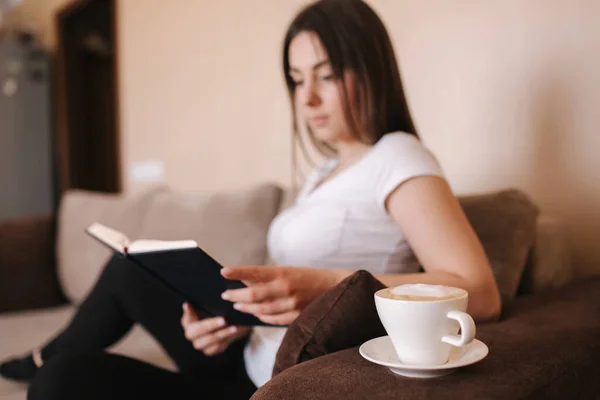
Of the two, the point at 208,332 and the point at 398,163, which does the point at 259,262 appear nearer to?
the point at 208,332

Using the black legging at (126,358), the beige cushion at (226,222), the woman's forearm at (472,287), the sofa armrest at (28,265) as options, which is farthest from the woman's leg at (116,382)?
the sofa armrest at (28,265)

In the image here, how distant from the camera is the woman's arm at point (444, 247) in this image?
0.83 m

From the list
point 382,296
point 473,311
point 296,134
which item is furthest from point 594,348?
point 296,134

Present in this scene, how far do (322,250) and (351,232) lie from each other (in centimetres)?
6

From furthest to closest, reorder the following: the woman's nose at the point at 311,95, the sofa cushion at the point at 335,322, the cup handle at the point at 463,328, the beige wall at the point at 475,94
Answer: the beige wall at the point at 475,94, the woman's nose at the point at 311,95, the sofa cushion at the point at 335,322, the cup handle at the point at 463,328

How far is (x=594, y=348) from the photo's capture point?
74 cm

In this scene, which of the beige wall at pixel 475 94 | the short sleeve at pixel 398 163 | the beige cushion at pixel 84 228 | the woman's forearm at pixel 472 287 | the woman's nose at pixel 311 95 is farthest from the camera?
the beige cushion at pixel 84 228

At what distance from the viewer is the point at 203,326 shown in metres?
1.02

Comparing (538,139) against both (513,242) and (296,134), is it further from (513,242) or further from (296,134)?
(296,134)

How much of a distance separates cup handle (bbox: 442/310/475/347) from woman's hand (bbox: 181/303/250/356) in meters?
0.51

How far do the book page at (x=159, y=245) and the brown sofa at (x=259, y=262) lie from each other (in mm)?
207

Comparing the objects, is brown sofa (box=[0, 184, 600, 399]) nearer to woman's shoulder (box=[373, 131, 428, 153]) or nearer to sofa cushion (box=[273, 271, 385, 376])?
sofa cushion (box=[273, 271, 385, 376])

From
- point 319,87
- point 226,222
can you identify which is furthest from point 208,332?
point 226,222

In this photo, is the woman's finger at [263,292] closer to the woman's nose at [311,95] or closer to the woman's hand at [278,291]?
the woman's hand at [278,291]
